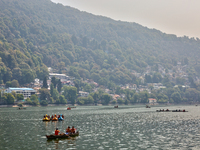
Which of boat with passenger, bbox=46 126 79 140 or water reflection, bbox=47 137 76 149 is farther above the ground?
boat with passenger, bbox=46 126 79 140

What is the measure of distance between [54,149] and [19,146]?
6.93 meters

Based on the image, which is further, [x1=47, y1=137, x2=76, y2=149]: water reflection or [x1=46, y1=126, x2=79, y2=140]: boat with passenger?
[x1=46, y1=126, x2=79, y2=140]: boat with passenger

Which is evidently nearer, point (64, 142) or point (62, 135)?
point (64, 142)

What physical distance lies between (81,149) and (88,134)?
1756 centimetres

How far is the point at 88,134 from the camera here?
71000 millimetres

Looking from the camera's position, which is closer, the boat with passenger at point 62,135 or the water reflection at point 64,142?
the water reflection at point 64,142

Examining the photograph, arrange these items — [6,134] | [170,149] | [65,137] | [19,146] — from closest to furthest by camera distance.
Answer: [170,149] → [19,146] → [65,137] → [6,134]

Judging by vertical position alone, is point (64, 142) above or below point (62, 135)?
below

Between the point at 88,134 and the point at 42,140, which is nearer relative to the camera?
the point at 42,140

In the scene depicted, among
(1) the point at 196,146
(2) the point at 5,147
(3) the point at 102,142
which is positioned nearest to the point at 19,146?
(2) the point at 5,147

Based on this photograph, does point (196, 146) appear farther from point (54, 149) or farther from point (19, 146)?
point (19, 146)

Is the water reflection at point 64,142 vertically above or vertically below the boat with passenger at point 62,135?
below

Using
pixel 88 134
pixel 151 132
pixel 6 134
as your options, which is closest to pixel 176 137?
pixel 151 132

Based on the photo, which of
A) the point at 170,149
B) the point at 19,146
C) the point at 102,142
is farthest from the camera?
the point at 102,142
